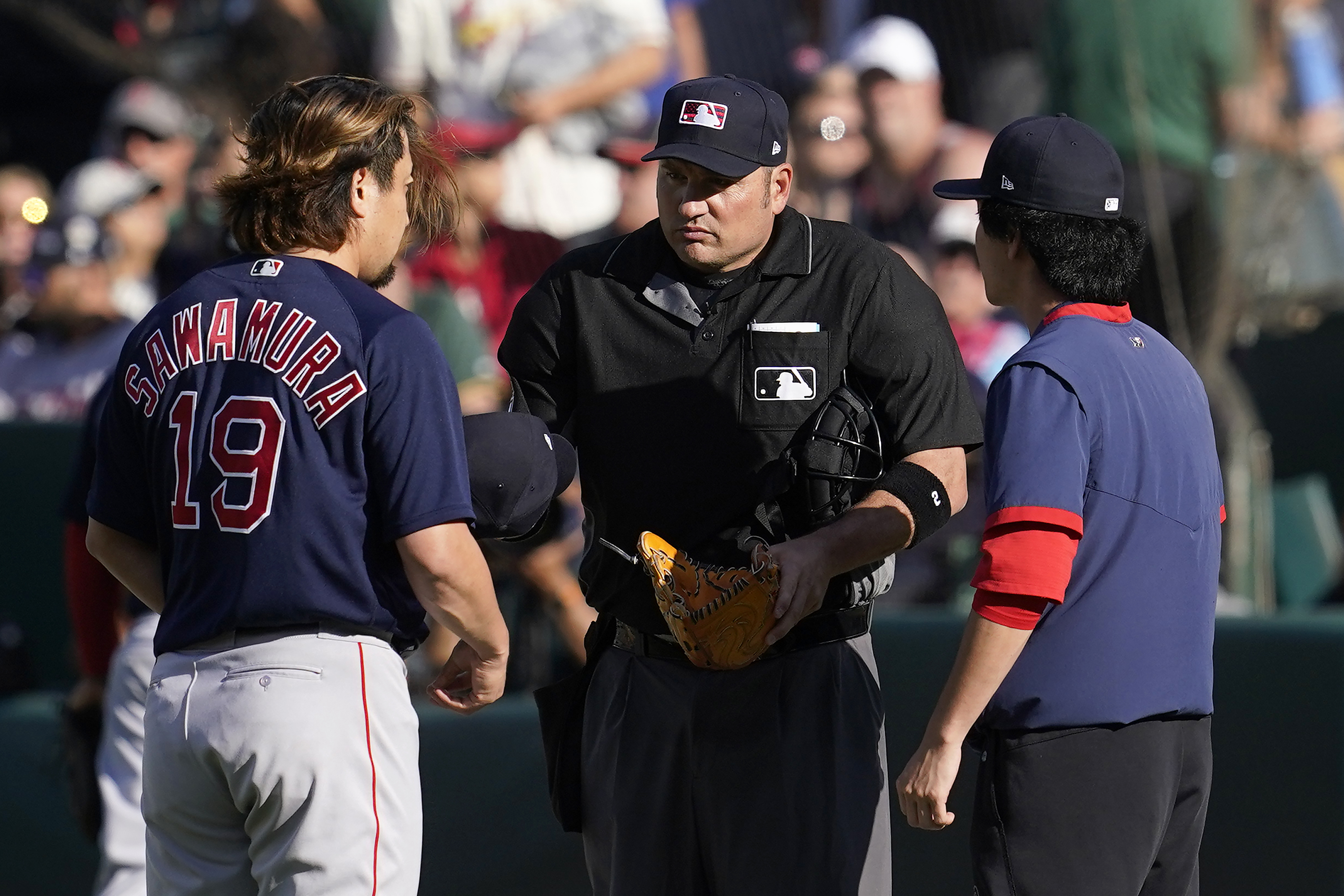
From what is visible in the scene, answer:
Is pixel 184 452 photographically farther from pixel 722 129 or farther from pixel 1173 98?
pixel 1173 98

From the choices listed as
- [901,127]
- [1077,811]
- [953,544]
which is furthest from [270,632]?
[901,127]

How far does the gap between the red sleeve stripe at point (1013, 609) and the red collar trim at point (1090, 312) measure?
1.70 ft

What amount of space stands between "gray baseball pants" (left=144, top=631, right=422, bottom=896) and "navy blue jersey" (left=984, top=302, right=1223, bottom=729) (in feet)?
3.52

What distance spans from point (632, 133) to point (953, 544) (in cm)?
254

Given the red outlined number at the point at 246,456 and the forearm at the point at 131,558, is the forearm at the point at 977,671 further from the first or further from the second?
the forearm at the point at 131,558

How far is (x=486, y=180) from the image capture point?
682cm

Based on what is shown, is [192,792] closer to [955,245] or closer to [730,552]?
[730,552]

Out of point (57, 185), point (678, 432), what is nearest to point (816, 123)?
point (678, 432)

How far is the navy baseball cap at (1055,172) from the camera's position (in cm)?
282

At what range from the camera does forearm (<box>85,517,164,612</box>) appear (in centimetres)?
287

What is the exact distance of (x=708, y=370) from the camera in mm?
3059

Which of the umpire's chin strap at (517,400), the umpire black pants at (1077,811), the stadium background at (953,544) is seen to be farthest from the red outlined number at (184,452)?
the stadium background at (953,544)

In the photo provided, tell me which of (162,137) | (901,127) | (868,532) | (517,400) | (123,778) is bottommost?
(123,778)

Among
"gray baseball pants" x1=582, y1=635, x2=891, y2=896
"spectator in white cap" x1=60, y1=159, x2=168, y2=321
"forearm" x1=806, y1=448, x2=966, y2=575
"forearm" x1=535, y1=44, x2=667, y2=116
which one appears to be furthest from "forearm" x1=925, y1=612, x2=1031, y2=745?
"spectator in white cap" x1=60, y1=159, x2=168, y2=321
